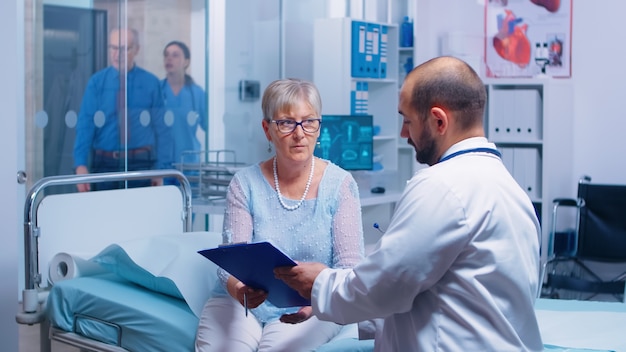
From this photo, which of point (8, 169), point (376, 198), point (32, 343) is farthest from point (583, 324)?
point (32, 343)

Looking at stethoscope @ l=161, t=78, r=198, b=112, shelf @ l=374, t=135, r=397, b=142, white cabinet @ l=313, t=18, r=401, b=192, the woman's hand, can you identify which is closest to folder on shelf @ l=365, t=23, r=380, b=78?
white cabinet @ l=313, t=18, r=401, b=192

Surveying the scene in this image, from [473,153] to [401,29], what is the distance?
5.29m

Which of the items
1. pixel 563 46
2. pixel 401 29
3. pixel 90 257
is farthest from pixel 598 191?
pixel 90 257

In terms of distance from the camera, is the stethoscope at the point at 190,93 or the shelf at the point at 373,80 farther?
the shelf at the point at 373,80

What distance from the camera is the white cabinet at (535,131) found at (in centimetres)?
616

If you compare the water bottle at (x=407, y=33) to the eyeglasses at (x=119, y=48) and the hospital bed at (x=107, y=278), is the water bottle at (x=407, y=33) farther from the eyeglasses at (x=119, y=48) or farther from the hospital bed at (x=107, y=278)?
the hospital bed at (x=107, y=278)

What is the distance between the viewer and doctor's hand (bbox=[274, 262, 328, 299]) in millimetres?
2170

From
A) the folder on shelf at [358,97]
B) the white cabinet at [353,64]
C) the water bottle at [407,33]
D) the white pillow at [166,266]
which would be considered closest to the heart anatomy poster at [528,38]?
the water bottle at [407,33]

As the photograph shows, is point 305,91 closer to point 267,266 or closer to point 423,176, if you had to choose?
point 267,266

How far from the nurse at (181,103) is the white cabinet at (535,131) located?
2143 millimetres

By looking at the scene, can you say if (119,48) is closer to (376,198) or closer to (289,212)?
(376,198)

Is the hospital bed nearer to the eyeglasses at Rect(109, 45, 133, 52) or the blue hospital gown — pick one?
the blue hospital gown

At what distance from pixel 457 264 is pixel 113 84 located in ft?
13.3

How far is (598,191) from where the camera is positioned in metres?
5.72
